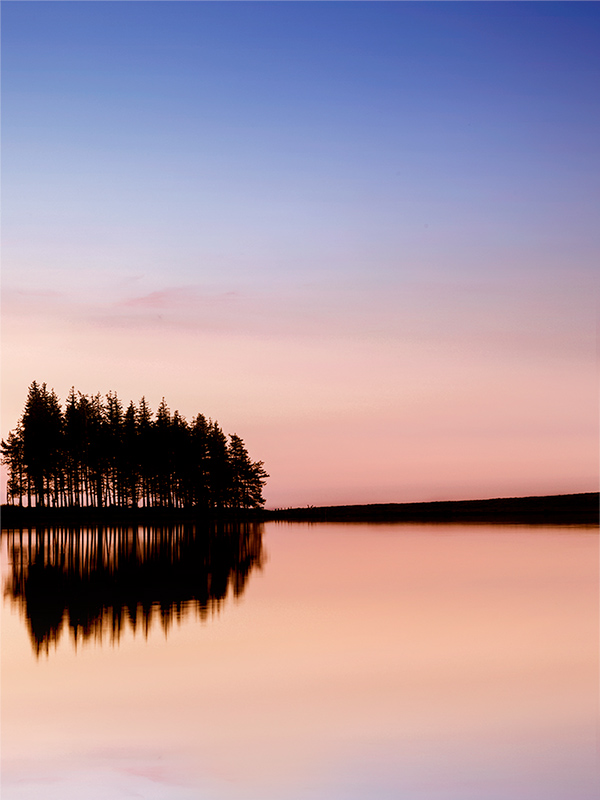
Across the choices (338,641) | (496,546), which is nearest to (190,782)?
(338,641)

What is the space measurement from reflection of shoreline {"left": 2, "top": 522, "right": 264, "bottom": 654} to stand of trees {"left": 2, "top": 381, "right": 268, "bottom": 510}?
191ft

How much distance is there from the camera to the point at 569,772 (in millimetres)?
12602

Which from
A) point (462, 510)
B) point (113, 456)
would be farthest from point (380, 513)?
point (113, 456)

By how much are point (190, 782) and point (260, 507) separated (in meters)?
133

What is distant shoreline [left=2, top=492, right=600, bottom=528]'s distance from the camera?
108875 mm

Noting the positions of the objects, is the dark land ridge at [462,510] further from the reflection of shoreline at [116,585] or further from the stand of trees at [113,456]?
the reflection of shoreline at [116,585]

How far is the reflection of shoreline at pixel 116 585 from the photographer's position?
2438cm

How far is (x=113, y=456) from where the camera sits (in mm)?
119250

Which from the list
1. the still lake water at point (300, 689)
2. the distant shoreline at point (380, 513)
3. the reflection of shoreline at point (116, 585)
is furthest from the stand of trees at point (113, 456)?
the still lake water at point (300, 689)

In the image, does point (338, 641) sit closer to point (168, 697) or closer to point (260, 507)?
point (168, 697)

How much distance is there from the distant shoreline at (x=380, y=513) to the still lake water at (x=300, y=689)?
74656mm

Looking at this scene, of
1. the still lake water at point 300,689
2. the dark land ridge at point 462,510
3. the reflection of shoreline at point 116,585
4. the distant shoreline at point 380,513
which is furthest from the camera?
the dark land ridge at point 462,510

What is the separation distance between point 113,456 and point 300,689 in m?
105

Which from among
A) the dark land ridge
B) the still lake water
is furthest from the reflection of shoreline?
the dark land ridge
